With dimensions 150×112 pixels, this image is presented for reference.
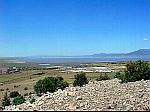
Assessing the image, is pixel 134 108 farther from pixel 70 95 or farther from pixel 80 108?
pixel 70 95

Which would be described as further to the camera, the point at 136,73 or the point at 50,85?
the point at 50,85

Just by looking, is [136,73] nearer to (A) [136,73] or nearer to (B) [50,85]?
(A) [136,73]

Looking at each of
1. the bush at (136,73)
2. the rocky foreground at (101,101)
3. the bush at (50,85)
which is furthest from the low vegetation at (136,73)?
the bush at (50,85)

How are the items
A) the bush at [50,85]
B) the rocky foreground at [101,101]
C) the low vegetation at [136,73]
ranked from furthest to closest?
the bush at [50,85], the low vegetation at [136,73], the rocky foreground at [101,101]

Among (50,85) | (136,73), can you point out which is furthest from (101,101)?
(50,85)

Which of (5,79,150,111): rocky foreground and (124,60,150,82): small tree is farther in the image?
(124,60,150,82): small tree

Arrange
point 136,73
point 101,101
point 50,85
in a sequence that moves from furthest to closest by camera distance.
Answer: point 50,85, point 136,73, point 101,101

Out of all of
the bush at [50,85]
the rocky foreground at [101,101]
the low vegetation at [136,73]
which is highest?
the low vegetation at [136,73]

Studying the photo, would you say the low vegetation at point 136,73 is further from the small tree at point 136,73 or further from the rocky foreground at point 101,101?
the rocky foreground at point 101,101

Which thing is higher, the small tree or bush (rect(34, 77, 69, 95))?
the small tree

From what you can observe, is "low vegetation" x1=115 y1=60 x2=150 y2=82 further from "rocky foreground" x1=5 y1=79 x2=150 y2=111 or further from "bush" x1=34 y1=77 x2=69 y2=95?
"bush" x1=34 y1=77 x2=69 y2=95

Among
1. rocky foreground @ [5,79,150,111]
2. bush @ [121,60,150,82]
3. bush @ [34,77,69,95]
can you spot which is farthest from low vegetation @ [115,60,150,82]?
bush @ [34,77,69,95]

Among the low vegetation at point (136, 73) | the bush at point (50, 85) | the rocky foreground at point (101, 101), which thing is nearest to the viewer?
the rocky foreground at point (101, 101)

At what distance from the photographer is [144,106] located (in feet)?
74.9
